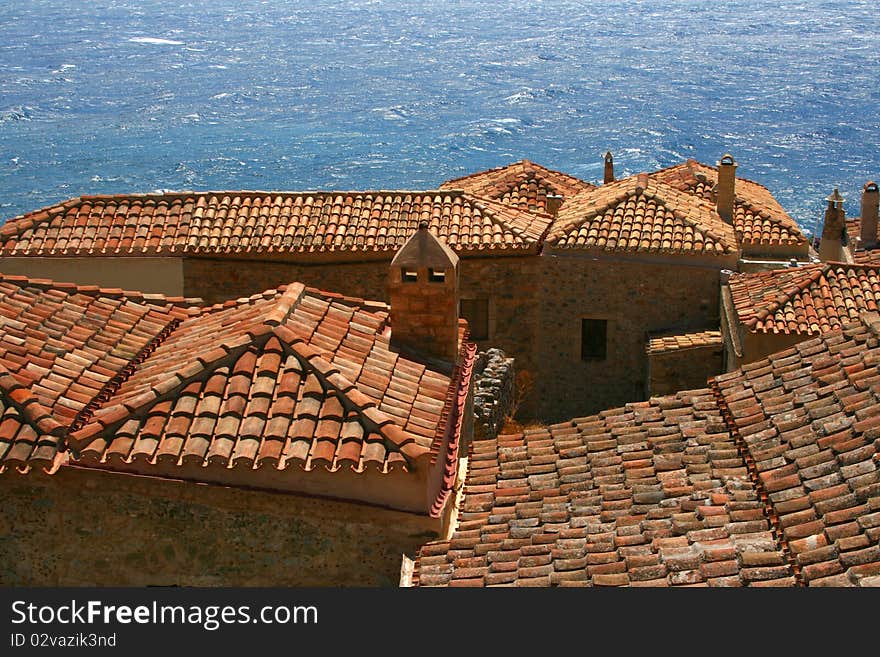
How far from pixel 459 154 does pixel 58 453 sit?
59.8 metres

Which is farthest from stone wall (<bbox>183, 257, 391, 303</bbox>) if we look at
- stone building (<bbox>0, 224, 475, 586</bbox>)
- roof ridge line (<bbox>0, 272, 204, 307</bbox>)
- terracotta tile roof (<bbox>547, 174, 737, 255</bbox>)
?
stone building (<bbox>0, 224, 475, 586</bbox>)

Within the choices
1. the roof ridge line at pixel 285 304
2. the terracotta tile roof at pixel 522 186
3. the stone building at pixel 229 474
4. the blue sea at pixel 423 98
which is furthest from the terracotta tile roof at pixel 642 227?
the blue sea at pixel 423 98

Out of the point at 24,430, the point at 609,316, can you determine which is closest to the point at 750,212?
the point at 609,316

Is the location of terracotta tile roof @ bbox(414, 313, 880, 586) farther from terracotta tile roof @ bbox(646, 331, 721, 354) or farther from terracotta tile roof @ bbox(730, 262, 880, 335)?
terracotta tile roof @ bbox(646, 331, 721, 354)

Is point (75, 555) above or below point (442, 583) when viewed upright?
below

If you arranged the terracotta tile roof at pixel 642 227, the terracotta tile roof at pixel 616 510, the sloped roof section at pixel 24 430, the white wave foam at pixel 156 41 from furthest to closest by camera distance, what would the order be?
the white wave foam at pixel 156 41, the terracotta tile roof at pixel 642 227, the sloped roof section at pixel 24 430, the terracotta tile roof at pixel 616 510

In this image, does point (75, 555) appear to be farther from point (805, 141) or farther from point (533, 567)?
point (805, 141)

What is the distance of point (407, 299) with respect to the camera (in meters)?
14.9

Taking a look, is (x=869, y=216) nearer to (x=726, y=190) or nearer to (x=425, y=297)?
(x=726, y=190)

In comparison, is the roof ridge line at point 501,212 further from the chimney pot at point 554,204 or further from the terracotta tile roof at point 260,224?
the chimney pot at point 554,204

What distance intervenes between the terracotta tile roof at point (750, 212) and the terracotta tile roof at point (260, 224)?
15.3ft

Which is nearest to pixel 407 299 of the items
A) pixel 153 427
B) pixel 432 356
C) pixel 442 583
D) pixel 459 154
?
pixel 432 356

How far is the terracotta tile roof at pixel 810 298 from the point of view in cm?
2042

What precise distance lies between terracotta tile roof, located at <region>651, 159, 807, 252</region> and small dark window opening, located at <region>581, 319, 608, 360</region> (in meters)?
3.69
